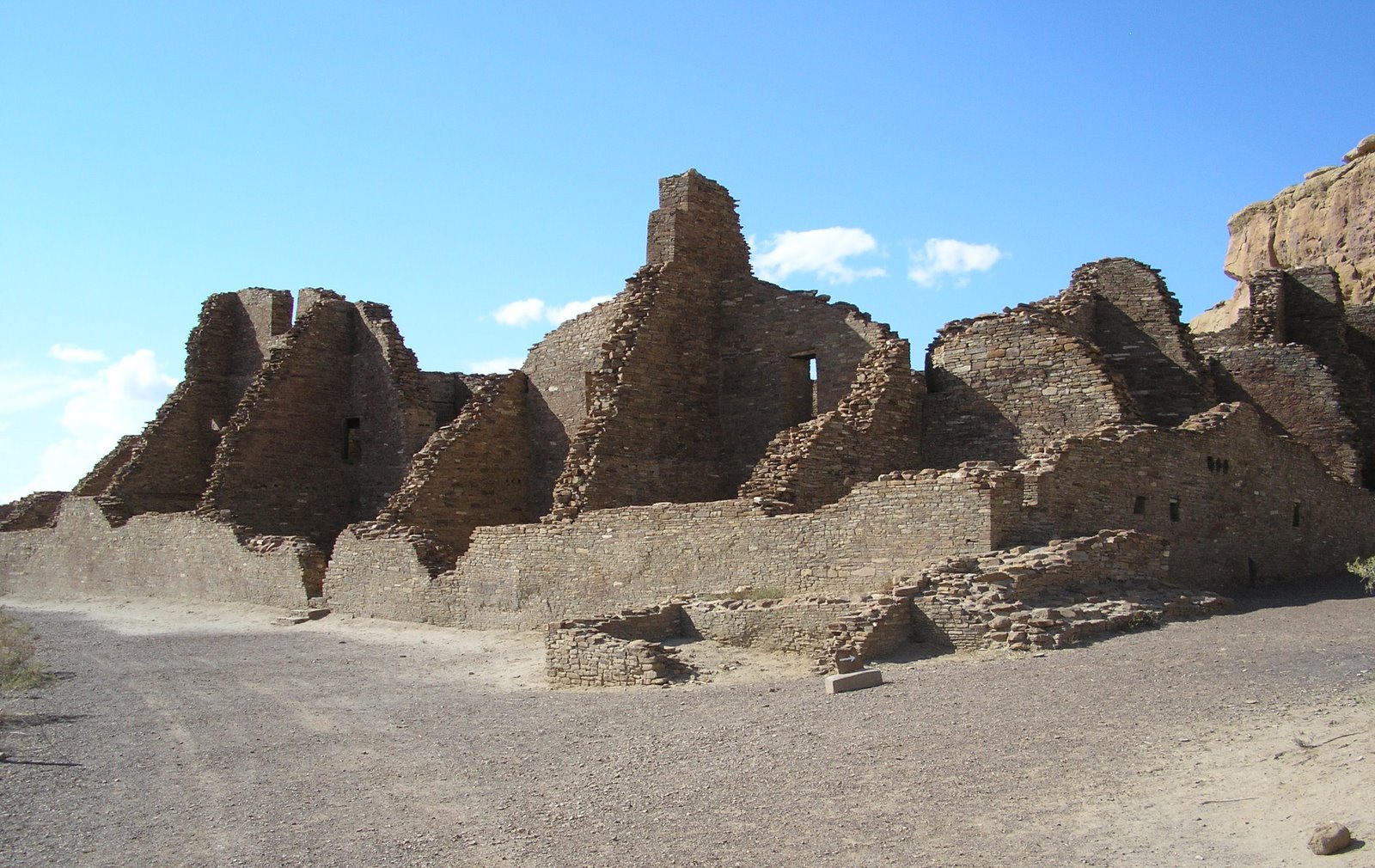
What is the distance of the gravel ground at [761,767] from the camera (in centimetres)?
589

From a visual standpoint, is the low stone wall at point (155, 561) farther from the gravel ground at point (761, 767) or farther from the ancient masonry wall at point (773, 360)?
the gravel ground at point (761, 767)

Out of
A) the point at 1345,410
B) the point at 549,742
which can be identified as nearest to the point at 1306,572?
the point at 1345,410

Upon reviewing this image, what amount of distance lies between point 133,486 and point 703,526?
1787 cm

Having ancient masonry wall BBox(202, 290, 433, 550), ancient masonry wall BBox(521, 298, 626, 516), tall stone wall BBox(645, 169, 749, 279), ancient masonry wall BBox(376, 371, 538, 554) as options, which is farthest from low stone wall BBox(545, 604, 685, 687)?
ancient masonry wall BBox(202, 290, 433, 550)

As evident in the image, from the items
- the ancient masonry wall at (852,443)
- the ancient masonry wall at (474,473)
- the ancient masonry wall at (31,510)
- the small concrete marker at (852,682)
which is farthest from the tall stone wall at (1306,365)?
the ancient masonry wall at (31,510)

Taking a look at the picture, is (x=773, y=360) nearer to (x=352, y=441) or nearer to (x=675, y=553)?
(x=675, y=553)

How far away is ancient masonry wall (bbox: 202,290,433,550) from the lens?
24.8 meters

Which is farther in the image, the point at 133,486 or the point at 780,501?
the point at 133,486

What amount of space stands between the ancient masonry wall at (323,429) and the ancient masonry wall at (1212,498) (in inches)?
608

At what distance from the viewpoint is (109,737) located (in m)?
9.78

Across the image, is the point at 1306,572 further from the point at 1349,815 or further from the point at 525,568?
the point at 1349,815

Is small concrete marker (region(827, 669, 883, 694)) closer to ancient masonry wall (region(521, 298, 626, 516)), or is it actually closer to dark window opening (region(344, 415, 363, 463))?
ancient masonry wall (region(521, 298, 626, 516))

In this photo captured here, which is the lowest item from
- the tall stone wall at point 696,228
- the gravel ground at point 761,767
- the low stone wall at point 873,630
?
the gravel ground at point 761,767

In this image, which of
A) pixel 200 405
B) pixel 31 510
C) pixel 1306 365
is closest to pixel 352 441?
pixel 200 405
